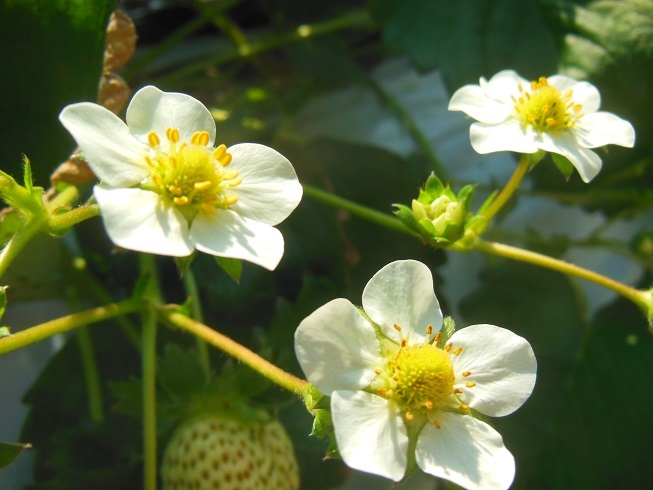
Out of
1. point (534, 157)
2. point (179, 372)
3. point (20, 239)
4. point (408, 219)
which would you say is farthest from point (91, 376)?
point (534, 157)

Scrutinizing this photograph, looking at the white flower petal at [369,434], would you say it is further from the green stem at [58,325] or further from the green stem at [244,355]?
the green stem at [58,325]

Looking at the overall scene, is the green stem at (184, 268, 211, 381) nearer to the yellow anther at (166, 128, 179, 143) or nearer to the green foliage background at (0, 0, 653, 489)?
the green foliage background at (0, 0, 653, 489)

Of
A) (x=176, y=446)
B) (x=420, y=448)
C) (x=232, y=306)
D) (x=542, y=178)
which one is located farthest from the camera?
(x=542, y=178)

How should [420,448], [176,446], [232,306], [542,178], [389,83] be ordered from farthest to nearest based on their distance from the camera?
1. [389,83]
2. [542,178]
3. [232,306]
4. [176,446]
5. [420,448]

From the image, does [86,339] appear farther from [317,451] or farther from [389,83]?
[389,83]

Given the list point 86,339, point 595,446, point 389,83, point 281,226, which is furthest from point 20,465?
point 389,83

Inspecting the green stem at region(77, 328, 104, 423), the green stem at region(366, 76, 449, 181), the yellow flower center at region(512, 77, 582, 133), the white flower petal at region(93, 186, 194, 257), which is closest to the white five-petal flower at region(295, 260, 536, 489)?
A: the white flower petal at region(93, 186, 194, 257)

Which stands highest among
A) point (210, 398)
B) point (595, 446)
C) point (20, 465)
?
point (210, 398)
